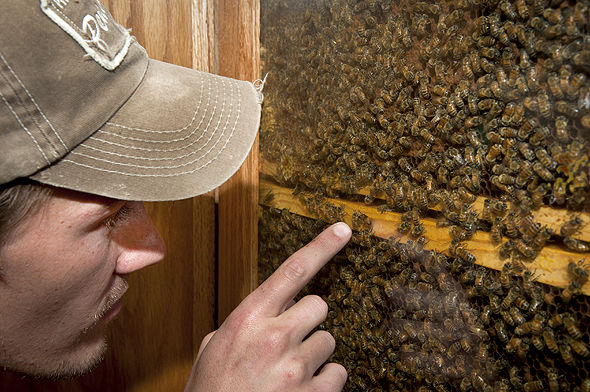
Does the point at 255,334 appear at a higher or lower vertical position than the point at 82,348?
higher

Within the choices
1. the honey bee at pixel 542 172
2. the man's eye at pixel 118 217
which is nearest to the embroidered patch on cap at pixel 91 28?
the man's eye at pixel 118 217

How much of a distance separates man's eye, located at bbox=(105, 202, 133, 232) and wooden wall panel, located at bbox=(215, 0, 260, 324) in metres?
0.65

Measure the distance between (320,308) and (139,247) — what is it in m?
0.60

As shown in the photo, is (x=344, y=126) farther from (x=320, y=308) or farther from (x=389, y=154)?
(x=320, y=308)

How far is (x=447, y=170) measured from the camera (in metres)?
1.04

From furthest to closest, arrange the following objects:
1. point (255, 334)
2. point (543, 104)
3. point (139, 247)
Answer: point (139, 247) < point (255, 334) < point (543, 104)

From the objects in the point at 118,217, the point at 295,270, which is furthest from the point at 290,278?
the point at 118,217

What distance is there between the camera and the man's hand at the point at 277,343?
1068 millimetres

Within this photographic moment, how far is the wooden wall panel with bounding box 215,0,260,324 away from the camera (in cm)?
169

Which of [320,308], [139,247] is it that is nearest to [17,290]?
[139,247]

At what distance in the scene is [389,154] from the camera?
119 centimetres

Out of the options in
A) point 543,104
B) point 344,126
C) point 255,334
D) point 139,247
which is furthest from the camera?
point 344,126

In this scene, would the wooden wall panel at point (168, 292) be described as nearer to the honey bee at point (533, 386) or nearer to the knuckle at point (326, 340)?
the knuckle at point (326, 340)

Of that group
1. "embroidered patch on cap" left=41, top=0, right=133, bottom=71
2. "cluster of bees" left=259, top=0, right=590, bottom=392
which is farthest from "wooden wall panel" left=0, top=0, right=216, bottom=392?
"embroidered patch on cap" left=41, top=0, right=133, bottom=71
